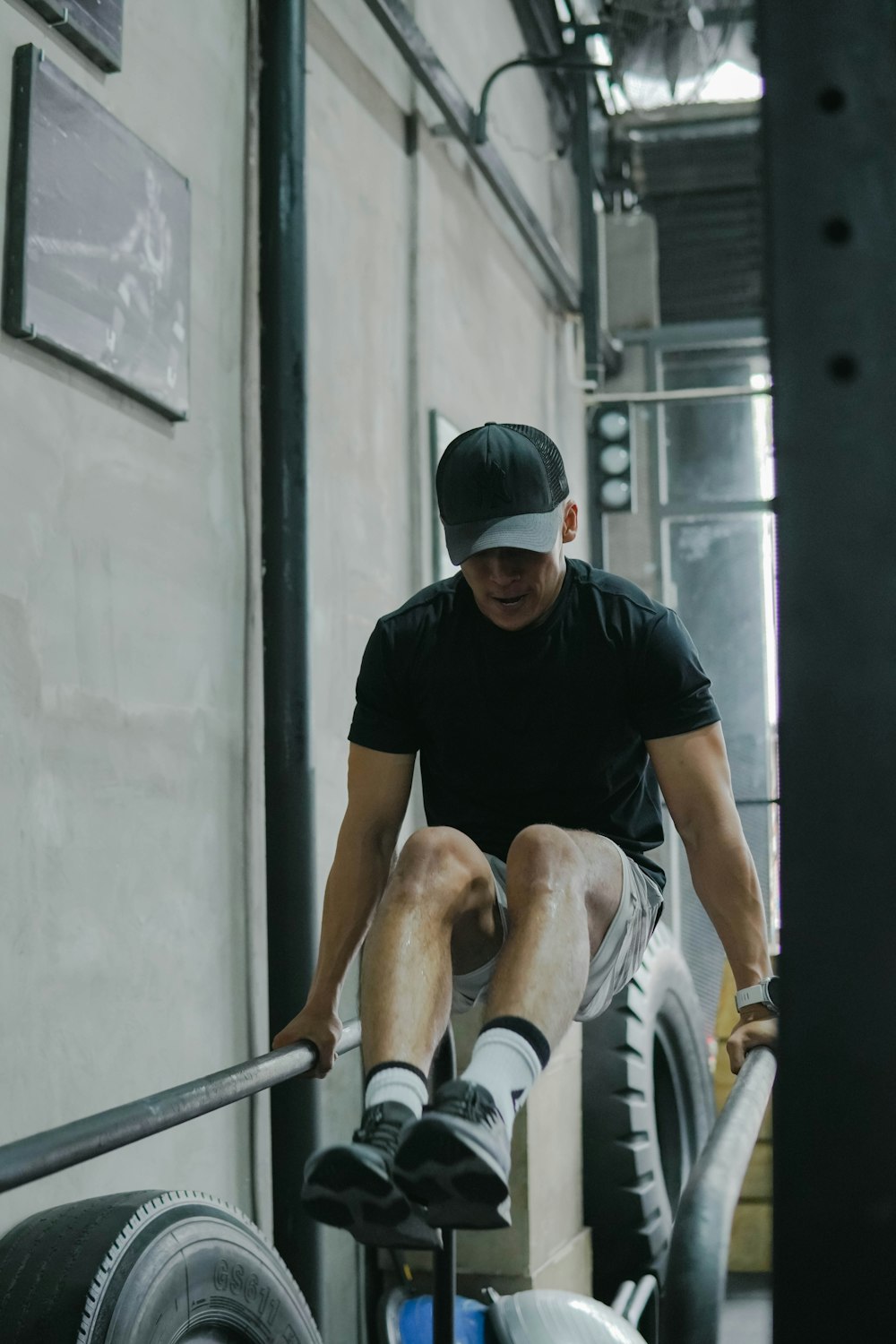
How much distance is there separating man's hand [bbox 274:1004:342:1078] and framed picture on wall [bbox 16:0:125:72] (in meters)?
1.71

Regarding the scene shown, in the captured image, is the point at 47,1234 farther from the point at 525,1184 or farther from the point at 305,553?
the point at 525,1184

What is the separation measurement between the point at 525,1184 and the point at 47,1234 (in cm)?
186

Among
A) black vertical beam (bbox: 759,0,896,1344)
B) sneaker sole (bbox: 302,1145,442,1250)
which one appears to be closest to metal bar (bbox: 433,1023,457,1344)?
sneaker sole (bbox: 302,1145,442,1250)

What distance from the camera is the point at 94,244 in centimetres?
237

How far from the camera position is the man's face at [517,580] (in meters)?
1.92

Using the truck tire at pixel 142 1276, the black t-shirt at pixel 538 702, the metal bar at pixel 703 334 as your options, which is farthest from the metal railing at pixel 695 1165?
the metal bar at pixel 703 334

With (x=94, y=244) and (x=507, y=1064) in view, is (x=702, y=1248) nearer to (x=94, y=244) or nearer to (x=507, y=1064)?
(x=507, y=1064)

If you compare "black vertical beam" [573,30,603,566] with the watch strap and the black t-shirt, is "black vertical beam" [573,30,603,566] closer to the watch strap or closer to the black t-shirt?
the black t-shirt

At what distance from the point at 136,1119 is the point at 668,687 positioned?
0.96 m

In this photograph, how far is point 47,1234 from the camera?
1961 mm

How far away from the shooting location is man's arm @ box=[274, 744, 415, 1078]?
198 cm

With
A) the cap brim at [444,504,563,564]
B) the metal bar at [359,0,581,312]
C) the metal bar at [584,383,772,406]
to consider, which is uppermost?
the metal bar at [359,0,581,312]

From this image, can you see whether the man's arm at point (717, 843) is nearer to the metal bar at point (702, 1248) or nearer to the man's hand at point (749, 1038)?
the man's hand at point (749, 1038)

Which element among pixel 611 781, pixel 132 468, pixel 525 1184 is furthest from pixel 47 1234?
pixel 525 1184
